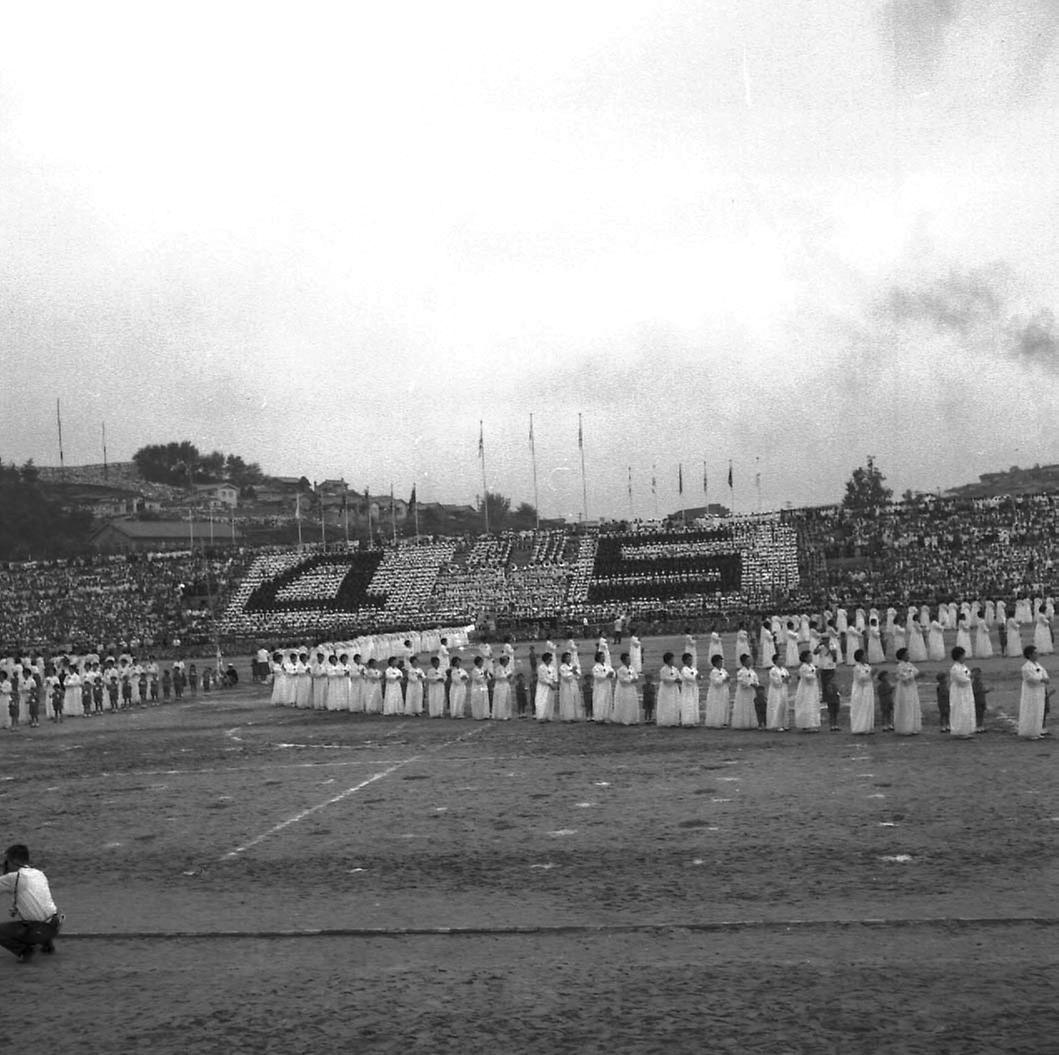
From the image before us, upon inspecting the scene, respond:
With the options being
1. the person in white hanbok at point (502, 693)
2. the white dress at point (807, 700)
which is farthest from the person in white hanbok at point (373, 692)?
the white dress at point (807, 700)

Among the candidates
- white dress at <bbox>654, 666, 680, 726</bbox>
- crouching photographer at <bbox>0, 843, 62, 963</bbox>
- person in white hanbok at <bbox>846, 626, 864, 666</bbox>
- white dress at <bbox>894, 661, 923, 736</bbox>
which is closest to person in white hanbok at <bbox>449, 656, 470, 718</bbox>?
white dress at <bbox>654, 666, 680, 726</bbox>

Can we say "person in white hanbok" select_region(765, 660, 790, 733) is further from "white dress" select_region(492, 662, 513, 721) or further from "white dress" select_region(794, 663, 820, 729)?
"white dress" select_region(492, 662, 513, 721)

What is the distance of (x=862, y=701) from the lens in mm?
18922

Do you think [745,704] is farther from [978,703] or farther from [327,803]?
[327,803]

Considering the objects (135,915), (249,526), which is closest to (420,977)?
(135,915)

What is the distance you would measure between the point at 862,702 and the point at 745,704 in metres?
2.23

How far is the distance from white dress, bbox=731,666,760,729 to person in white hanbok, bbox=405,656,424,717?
27.4 feet

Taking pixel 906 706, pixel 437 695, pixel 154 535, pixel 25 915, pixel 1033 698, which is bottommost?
pixel 25 915

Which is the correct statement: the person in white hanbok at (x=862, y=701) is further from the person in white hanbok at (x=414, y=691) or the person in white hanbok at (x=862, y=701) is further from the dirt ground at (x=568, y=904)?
the person in white hanbok at (x=414, y=691)

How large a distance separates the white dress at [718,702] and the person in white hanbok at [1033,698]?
4925 mm

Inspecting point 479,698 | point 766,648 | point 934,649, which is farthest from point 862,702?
point 766,648

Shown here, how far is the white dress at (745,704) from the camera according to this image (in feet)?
67.5

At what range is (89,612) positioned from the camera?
67000 mm

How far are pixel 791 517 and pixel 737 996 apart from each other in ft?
200
